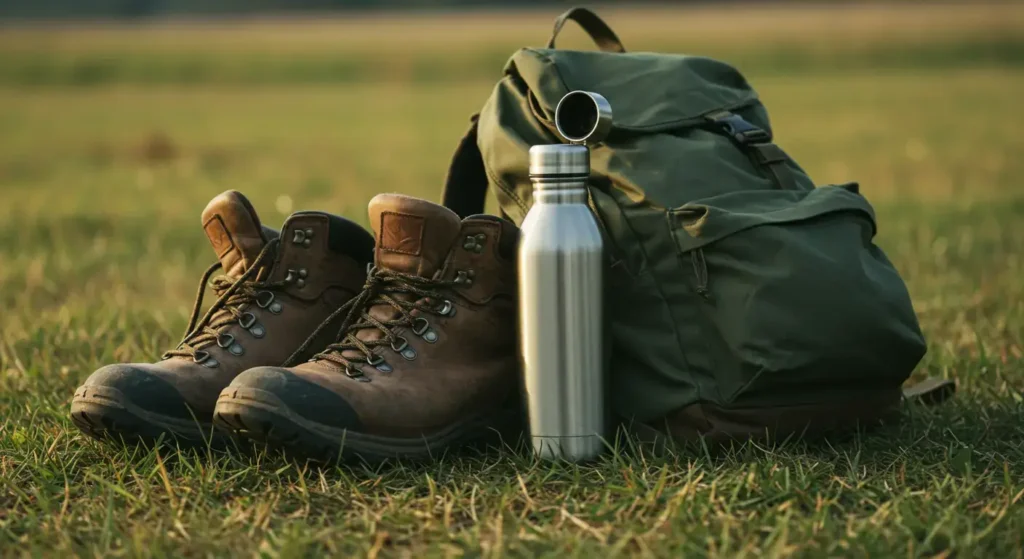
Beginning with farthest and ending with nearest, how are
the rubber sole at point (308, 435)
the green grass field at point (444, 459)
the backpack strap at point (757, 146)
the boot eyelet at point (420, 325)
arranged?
1. the backpack strap at point (757, 146)
2. the boot eyelet at point (420, 325)
3. the rubber sole at point (308, 435)
4. the green grass field at point (444, 459)

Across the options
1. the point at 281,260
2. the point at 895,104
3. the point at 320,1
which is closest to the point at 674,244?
the point at 281,260

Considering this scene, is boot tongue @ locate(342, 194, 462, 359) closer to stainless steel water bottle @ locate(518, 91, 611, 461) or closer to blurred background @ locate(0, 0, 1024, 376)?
stainless steel water bottle @ locate(518, 91, 611, 461)

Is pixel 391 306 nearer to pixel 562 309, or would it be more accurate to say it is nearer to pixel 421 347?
pixel 421 347

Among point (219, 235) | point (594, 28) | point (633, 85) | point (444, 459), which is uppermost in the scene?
point (594, 28)

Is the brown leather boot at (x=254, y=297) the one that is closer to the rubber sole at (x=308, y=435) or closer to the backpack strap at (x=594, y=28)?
the rubber sole at (x=308, y=435)

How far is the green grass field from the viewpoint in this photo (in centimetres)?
255

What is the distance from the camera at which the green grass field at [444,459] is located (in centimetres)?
255

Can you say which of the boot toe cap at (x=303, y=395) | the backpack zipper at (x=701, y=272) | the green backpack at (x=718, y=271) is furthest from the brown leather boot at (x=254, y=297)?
the backpack zipper at (x=701, y=272)

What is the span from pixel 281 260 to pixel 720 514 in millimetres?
1500

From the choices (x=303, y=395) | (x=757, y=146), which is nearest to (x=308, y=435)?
(x=303, y=395)

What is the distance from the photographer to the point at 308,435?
285 cm

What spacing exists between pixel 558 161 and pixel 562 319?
422mm

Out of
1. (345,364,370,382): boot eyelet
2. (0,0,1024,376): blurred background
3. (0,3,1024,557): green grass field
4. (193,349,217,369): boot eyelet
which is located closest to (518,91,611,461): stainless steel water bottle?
(0,3,1024,557): green grass field

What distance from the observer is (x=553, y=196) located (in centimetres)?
303
